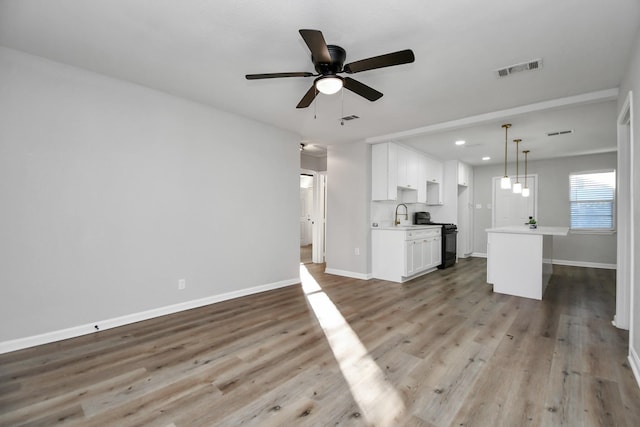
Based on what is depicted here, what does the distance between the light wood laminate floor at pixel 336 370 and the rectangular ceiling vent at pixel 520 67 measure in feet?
8.49

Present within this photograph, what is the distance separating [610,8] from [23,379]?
484 cm

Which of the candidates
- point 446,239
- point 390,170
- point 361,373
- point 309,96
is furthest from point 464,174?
point 361,373

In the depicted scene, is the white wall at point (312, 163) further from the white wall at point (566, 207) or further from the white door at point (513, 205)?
the white wall at point (566, 207)

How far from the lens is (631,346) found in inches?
93.7

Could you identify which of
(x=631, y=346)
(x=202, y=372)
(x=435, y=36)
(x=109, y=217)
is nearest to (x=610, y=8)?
(x=435, y=36)

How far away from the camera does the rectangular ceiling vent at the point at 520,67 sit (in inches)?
106

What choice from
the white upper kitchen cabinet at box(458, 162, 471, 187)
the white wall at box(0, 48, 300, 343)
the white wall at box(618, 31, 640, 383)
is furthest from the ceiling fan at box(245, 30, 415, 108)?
the white upper kitchen cabinet at box(458, 162, 471, 187)

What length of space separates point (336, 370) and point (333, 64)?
237cm

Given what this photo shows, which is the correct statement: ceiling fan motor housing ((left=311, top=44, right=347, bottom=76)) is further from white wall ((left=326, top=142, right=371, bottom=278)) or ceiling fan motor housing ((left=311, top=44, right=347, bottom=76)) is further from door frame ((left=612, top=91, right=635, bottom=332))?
white wall ((left=326, top=142, right=371, bottom=278))

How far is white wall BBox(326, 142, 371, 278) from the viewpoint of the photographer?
17.7 feet

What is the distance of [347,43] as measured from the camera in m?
2.39

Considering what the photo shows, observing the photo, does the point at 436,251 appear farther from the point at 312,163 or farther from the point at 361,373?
the point at 361,373

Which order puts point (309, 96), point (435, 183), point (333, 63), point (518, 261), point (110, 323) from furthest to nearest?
1. point (435, 183)
2. point (518, 261)
3. point (110, 323)
4. point (309, 96)
5. point (333, 63)

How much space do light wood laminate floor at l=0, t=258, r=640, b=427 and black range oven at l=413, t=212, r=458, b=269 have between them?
258 cm
